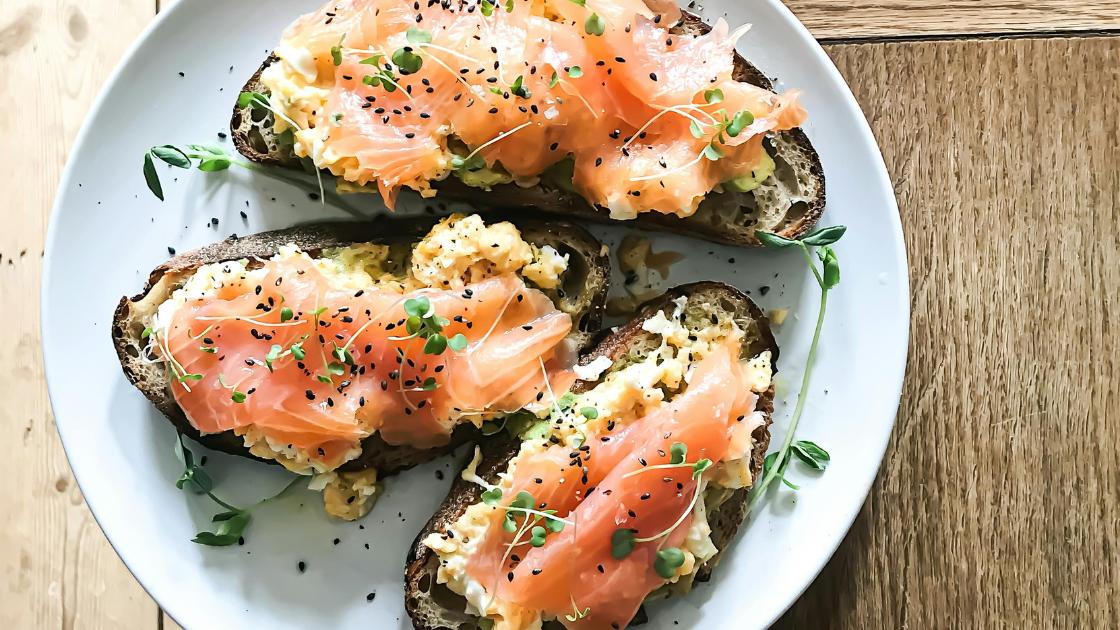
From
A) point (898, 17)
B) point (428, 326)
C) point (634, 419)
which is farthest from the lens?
point (898, 17)

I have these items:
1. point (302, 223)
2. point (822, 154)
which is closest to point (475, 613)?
point (302, 223)

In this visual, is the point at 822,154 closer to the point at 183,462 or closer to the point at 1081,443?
the point at 1081,443

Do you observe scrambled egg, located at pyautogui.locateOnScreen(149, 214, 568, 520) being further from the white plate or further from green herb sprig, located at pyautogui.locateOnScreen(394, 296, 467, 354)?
the white plate

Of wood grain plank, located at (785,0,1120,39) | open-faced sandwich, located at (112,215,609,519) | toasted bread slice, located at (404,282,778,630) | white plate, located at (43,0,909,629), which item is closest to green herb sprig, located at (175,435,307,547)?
white plate, located at (43,0,909,629)

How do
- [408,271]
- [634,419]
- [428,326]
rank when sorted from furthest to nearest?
[408,271] → [634,419] → [428,326]

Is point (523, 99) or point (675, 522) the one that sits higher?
point (523, 99)

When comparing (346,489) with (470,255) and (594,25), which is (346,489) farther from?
(594,25)

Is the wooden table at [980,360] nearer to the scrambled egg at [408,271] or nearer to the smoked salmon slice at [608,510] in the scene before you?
the smoked salmon slice at [608,510]

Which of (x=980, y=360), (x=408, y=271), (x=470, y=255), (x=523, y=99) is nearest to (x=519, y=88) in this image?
(x=523, y=99)

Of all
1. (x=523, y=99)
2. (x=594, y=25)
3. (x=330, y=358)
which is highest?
(x=594, y=25)
